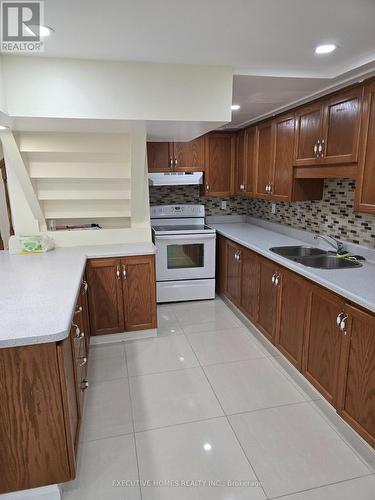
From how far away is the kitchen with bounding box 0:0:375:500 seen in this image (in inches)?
60.6

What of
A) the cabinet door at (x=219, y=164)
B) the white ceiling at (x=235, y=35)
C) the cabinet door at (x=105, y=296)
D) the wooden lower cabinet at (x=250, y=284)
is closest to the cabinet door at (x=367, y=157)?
the white ceiling at (x=235, y=35)

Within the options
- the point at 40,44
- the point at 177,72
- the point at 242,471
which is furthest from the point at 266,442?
the point at 40,44

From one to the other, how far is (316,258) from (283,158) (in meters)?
1.04

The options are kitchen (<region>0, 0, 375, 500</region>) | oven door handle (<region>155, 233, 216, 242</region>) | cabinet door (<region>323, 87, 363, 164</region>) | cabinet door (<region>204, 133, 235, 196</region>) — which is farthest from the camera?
cabinet door (<region>204, 133, 235, 196</region>)

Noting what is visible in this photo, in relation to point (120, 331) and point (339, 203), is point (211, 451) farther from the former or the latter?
point (339, 203)

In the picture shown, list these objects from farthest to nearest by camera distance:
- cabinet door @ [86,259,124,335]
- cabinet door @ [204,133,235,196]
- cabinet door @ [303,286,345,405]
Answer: cabinet door @ [204,133,235,196] → cabinet door @ [86,259,124,335] → cabinet door @ [303,286,345,405]

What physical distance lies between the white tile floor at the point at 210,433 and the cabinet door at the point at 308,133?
1.63m

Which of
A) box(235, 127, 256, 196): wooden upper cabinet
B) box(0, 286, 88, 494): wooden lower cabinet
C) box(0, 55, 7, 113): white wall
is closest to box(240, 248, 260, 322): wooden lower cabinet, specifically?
box(235, 127, 256, 196): wooden upper cabinet

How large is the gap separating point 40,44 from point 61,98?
31cm

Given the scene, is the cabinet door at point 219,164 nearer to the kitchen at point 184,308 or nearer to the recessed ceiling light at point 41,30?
the kitchen at point 184,308

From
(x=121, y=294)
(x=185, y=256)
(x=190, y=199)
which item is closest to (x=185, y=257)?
(x=185, y=256)

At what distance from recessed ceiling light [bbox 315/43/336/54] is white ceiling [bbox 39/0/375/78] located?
3 centimetres

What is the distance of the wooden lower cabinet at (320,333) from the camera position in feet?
5.62

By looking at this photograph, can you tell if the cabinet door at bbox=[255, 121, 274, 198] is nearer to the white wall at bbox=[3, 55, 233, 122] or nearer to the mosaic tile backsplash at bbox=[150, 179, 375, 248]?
the mosaic tile backsplash at bbox=[150, 179, 375, 248]
